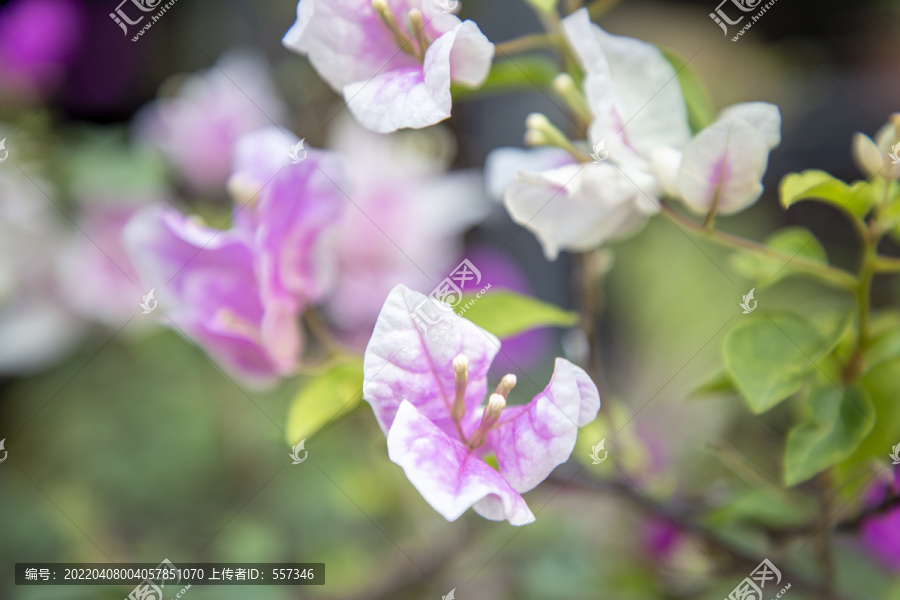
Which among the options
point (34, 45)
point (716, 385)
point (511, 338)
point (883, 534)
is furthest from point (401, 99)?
point (34, 45)

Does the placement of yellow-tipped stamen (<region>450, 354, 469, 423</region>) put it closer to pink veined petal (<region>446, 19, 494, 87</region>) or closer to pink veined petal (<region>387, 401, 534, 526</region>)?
pink veined petal (<region>387, 401, 534, 526</region>)

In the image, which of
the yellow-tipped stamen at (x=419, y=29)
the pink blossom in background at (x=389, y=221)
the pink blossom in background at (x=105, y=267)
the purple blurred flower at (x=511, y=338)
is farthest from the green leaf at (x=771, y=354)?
the pink blossom in background at (x=105, y=267)

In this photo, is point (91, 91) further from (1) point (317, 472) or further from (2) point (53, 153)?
(1) point (317, 472)

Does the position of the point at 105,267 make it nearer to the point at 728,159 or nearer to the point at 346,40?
the point at 346,40

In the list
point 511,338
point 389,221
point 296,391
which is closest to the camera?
point 389,221

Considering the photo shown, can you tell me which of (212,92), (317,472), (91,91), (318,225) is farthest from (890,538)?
(91,91)
